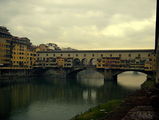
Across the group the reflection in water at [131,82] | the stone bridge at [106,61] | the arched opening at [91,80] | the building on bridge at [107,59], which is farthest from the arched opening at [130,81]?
the arched opening at [91,80]

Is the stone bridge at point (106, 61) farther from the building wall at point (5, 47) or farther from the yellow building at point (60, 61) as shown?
the building wall at point (5, 47)

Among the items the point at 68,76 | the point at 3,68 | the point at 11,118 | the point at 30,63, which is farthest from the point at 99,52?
the point at 11,118

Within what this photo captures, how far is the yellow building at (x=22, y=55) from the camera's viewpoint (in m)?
88.5

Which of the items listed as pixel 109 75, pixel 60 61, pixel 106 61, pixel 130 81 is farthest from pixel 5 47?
pixel 130 81

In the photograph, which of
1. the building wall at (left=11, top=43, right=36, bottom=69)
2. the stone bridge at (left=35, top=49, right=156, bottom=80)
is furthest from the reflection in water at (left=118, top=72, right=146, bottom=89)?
the building wall at (left=11, top=43, right=36, bottom=69)

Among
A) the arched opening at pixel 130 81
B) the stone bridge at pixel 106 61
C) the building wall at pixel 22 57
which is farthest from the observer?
the building wall at pixel 22 57

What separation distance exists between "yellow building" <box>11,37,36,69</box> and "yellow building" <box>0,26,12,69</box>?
10.2ft

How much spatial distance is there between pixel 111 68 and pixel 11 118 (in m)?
59.9

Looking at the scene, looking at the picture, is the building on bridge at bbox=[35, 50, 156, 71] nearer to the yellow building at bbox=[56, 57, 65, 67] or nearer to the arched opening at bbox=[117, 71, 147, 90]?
the yellow building at bbox=[56, 57, 65, 67]

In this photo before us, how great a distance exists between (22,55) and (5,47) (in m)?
12.1

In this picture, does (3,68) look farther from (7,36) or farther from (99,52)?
(99,52)

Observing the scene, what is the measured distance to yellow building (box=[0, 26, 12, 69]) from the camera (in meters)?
80.6

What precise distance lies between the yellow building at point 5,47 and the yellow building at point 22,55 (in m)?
3.10

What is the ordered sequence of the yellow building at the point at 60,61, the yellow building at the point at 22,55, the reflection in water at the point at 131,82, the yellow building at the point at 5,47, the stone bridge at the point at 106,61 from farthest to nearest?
1. the yellow building at the point at 60,61
2. the yellow building at the point at 22,55
3. the yellow building at the point at 5,47
4. the stone bridge at the point at 106,61
5. the reflection in water at the point at 131,82
